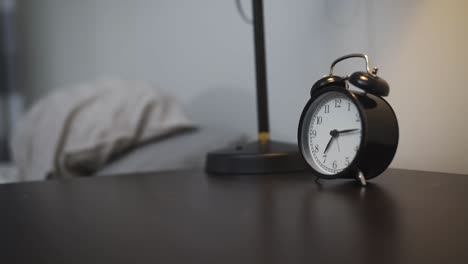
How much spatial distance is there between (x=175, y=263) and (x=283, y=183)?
40cm

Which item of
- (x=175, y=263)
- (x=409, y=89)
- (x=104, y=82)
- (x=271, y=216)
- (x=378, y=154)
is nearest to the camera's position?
(x=175, y=263)

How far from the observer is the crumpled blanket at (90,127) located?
1.33 metres

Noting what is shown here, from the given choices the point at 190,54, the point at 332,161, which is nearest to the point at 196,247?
the point at 332,161

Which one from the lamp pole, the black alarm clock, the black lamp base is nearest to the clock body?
the black alarm clock

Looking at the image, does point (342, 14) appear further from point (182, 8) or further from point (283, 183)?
point (182, 8)

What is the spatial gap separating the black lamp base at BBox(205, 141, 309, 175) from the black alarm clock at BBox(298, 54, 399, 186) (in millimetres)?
136

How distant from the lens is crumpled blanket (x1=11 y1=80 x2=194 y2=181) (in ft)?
4.36

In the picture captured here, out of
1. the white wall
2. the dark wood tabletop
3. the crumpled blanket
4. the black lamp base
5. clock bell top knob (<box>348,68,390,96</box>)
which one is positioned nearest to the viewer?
the dark wood tabletop

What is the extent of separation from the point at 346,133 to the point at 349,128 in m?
0.01

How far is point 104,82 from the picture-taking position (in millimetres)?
1622

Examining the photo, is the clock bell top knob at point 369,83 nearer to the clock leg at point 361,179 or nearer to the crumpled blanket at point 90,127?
the clock leg at point 361,179

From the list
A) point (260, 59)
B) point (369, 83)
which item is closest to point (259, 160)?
point (260, 59)

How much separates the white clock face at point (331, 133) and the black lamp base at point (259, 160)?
0.13 meters

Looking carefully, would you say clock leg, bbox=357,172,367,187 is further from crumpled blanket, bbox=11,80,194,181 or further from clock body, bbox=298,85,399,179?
crumpled blanket, bbox=11,80,194,181
